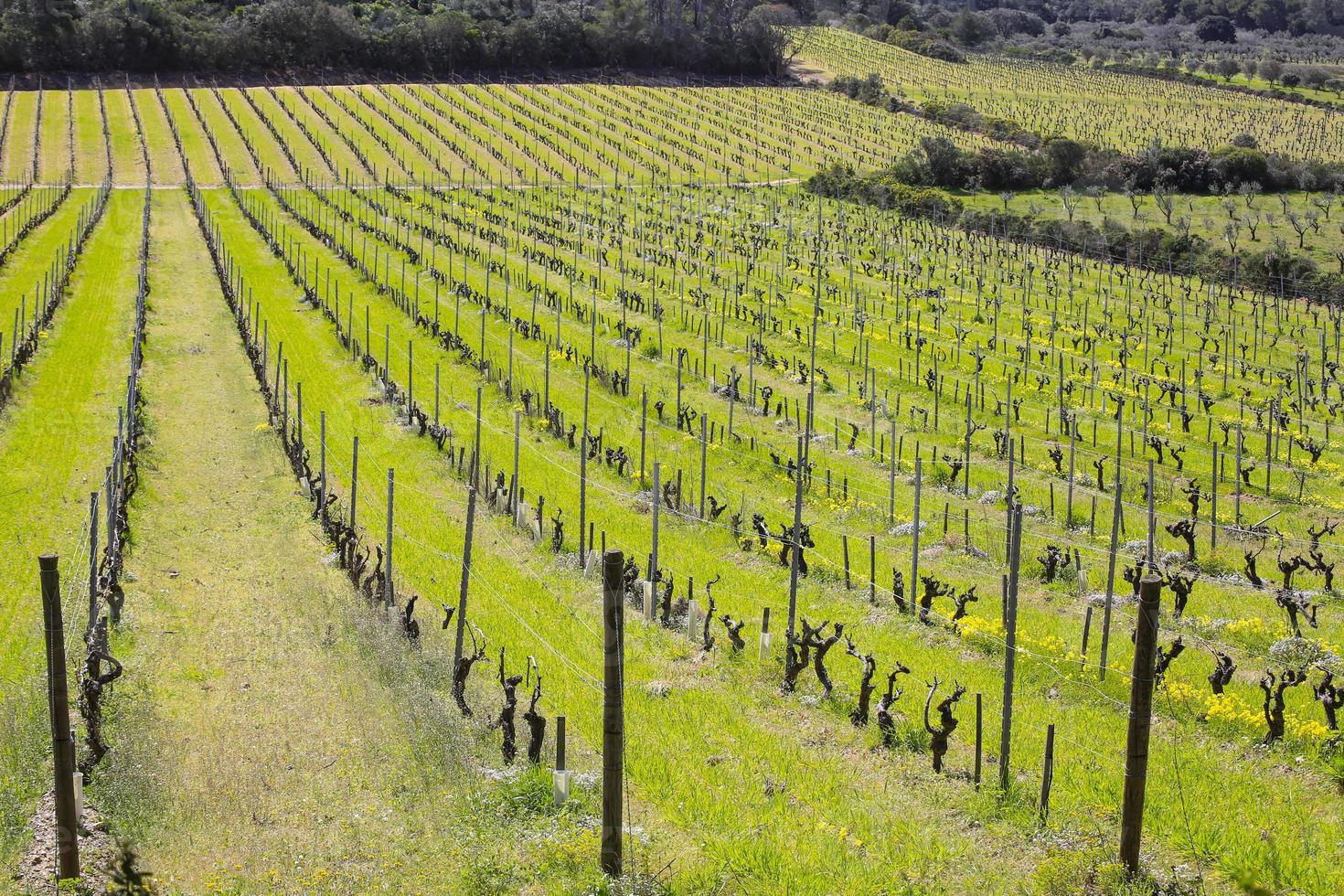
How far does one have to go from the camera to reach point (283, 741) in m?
15.9

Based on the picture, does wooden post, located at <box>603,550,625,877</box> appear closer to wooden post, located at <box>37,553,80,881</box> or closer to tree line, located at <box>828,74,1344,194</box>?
wooden post, located at <box>37,553,80,881</box>

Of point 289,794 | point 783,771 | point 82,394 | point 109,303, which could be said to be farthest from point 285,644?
point 109,303

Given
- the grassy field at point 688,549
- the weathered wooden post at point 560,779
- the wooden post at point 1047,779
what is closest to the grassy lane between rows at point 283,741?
the grassy field at point 688,549

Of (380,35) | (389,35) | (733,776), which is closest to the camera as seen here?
(733,776)

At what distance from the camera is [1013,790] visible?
14203mm

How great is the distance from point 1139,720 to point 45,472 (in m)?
24.8

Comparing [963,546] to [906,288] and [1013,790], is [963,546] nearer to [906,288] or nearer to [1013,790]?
[1013,790]

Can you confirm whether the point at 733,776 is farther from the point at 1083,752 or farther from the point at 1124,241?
the point at 1124,241

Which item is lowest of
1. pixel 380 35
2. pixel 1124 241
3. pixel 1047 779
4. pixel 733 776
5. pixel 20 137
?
pixel 733 776

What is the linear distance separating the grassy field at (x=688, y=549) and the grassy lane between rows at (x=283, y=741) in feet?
0.22

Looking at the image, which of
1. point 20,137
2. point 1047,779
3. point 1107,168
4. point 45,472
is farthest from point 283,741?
point 20,137

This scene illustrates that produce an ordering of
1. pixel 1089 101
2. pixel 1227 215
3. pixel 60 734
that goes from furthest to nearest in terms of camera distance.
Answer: pixel 1089 101 → pixel 1227 215 → pixel 60 734

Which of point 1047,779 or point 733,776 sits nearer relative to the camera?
Result: point 1047,779

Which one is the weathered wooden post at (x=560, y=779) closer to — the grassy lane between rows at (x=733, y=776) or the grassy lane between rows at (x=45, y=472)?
the grassy lane between rows at (x=733, y=776)
